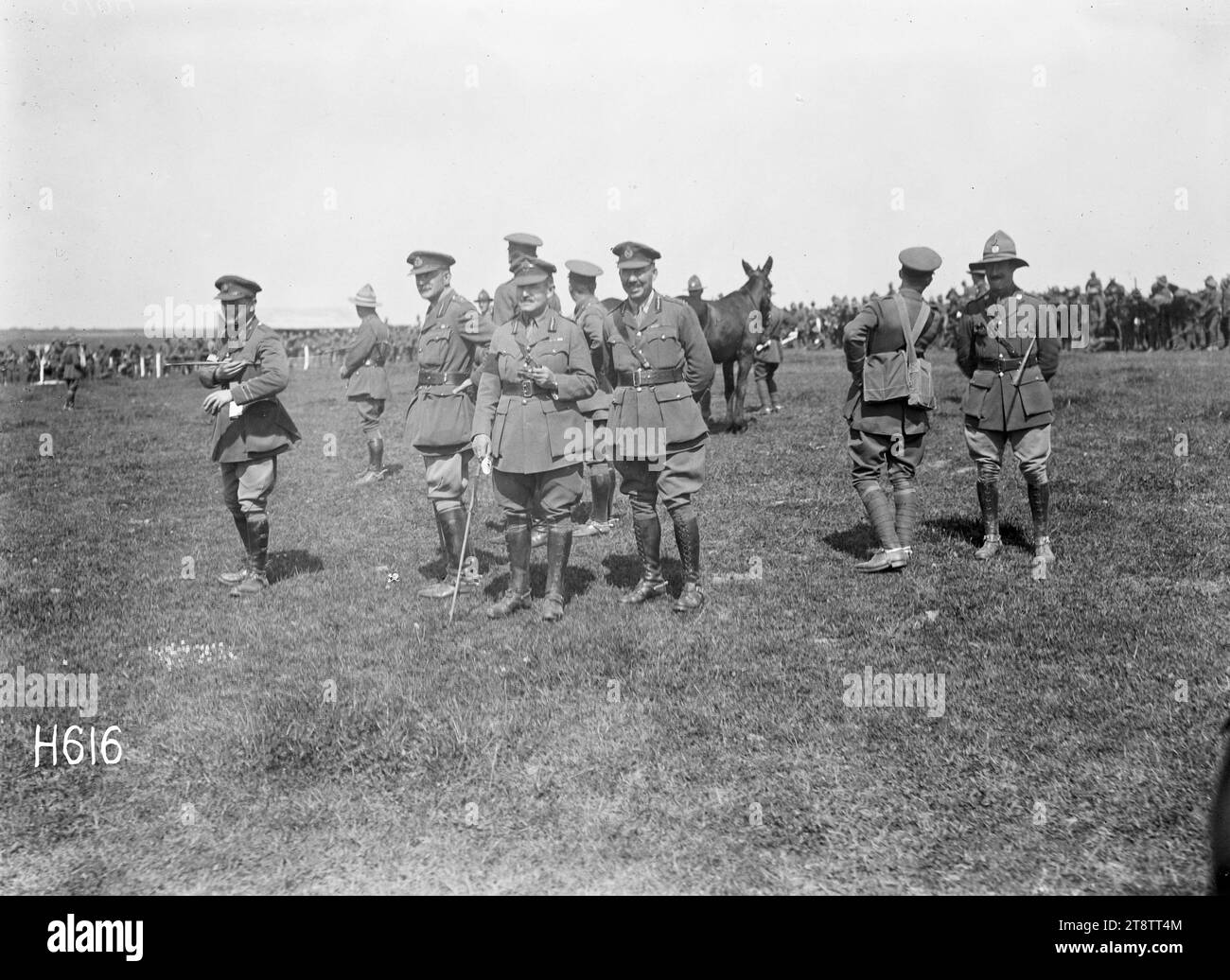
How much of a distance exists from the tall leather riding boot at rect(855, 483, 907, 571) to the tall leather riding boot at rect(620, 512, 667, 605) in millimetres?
1625

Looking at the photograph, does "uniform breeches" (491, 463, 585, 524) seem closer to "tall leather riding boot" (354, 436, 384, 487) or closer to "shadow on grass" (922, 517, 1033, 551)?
"shadow on grass" (922, 517, 1033, 551)

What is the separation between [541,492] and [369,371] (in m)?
7.57

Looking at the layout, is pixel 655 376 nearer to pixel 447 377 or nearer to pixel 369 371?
pixel 447 377

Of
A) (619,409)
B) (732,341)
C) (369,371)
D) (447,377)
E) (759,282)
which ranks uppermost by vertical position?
(759,282)

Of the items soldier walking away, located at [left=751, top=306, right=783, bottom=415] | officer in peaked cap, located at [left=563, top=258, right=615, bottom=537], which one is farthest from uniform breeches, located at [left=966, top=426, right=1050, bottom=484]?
soldier walking away, located at [left=751, top=306, right=783, bottom=415]

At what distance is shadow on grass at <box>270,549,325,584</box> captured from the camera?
339 inches

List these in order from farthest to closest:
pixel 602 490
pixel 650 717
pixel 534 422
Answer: pixel 602 490 → pixel 534 422 → pixel 650 717

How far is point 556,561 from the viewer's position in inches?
279

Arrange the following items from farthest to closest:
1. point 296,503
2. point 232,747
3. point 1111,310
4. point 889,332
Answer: point 1111,310 < point 296,503 < point 889,332 < point 232,747

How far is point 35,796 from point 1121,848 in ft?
15.5

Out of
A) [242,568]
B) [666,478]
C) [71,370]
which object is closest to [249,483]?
[242,568]

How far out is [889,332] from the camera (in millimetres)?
7816
